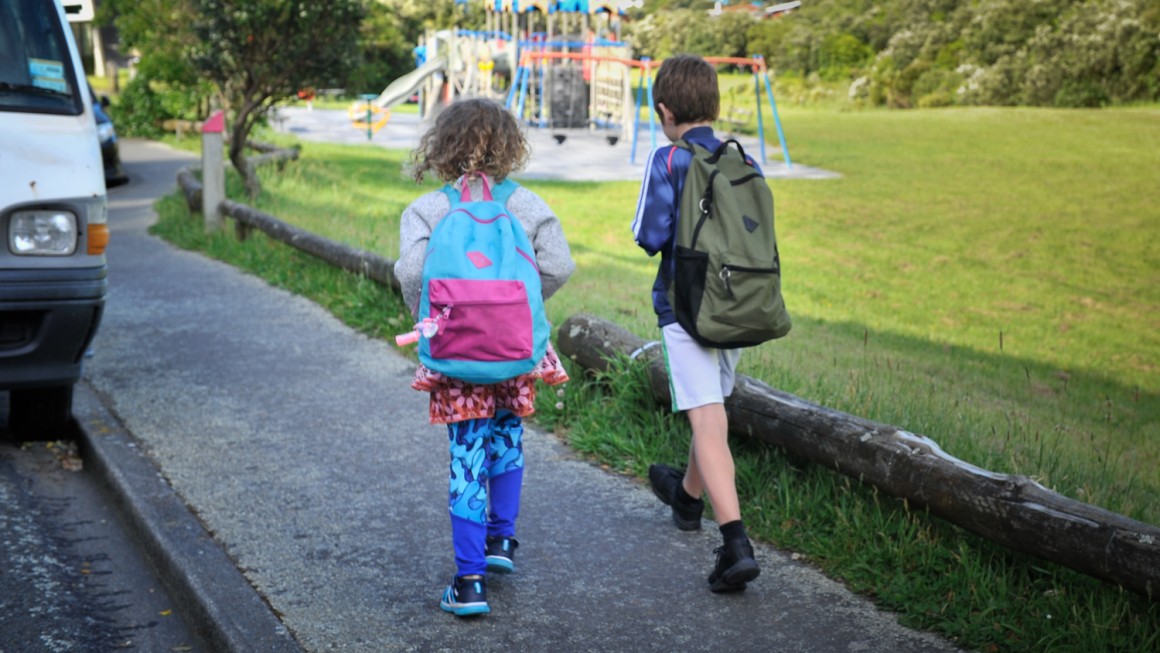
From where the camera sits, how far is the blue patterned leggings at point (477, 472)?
3926 millimetres

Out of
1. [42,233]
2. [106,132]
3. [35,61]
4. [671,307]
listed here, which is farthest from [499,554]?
[106,132]

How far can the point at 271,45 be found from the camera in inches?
602

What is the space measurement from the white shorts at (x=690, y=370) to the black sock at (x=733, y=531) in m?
0.39

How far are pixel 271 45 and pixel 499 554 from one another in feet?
40.5

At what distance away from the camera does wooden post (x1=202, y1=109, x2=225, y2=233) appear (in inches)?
464

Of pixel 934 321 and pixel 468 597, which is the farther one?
pixel 934 321

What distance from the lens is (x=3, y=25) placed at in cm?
577

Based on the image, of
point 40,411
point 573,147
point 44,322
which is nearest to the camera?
point 44,322

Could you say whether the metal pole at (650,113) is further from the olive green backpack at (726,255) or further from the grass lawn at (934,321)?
the grass lawn at (934,321)

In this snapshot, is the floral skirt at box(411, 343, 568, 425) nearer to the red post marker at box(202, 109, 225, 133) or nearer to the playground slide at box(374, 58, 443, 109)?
the red post marker at box(202, 109, 225, 133)

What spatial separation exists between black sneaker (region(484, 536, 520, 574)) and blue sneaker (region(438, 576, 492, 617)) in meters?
0.23

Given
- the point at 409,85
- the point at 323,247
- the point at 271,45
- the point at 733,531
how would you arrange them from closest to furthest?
the point at 733,531, the point at 323,247, the point at 271,45, the point at 409,85

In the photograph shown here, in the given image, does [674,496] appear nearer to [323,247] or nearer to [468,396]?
[468,396]

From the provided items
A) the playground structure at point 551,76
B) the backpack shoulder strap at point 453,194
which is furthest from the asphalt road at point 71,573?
the playground structure at point 551,76
